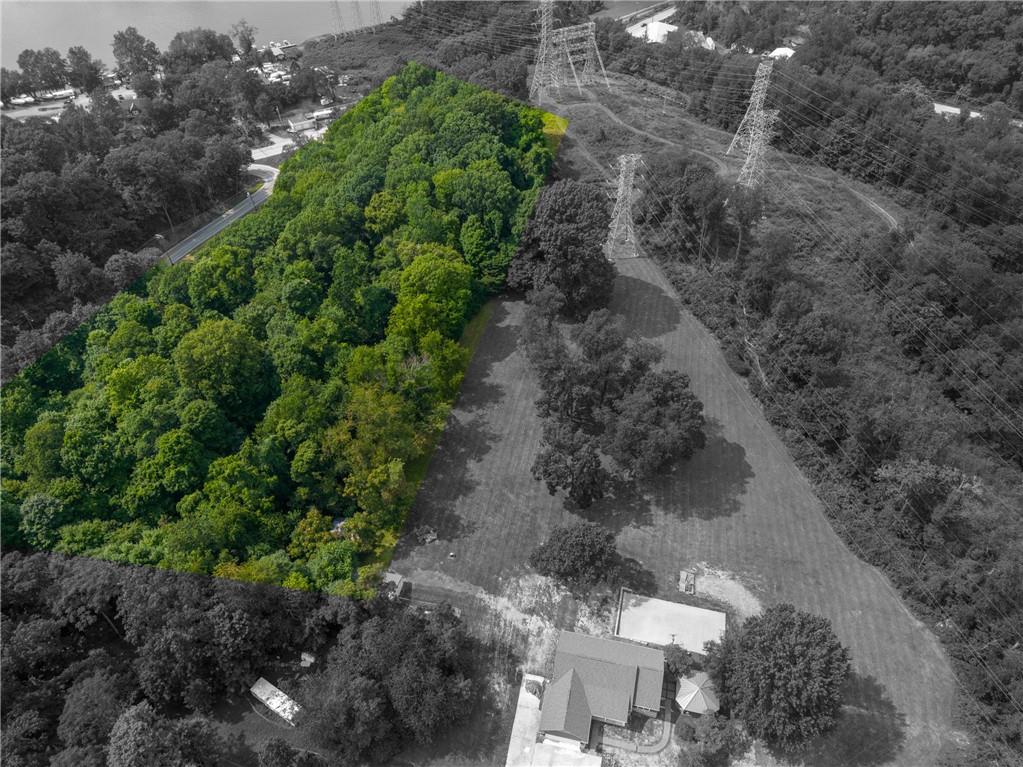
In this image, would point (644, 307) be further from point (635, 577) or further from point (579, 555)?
point (579, 555)

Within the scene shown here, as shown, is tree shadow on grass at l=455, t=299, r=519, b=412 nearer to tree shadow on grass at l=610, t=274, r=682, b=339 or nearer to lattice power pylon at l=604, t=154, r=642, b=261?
tree shadow on grass at l=610, t=274, r=682, b=339

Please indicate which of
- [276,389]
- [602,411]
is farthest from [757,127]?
[276,389]

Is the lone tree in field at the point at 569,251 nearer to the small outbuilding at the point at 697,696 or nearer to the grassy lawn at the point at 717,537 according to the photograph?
the grassy lawn at the point at 717,537

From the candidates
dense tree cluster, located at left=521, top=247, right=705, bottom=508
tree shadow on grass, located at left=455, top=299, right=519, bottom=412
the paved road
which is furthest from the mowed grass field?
the paved road

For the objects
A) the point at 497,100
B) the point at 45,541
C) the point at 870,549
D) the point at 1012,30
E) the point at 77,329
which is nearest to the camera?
the point at 45,541

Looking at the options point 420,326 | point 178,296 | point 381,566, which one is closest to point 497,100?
point 420,326

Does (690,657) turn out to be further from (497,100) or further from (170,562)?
(497,100)
